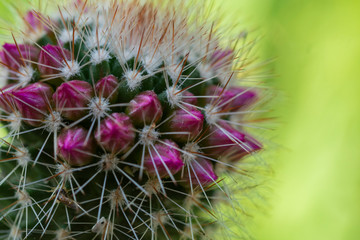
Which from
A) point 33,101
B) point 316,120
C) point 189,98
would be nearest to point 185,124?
point 189,98

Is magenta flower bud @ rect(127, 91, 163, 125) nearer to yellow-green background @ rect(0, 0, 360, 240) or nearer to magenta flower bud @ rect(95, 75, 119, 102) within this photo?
magenta flower bud @ rect(95, 75, 119, 102)

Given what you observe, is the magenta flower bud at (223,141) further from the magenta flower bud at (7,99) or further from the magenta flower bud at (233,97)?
the magenta flower bud at (7,99)

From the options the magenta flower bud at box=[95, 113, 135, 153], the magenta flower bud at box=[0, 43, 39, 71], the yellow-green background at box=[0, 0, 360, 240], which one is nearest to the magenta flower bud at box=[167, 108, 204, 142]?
the magenta flower bud at box=[95, 113, 135, 153]

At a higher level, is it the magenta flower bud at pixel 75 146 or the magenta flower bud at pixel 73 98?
the magenta flower bud at pixel 73 98

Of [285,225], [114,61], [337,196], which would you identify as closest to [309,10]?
[337,196]

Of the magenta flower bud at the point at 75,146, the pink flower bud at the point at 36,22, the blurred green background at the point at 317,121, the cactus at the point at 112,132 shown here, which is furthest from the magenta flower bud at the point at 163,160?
the blurred green background at the point at 317,121

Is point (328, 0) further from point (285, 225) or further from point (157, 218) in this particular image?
point (157, 218)
